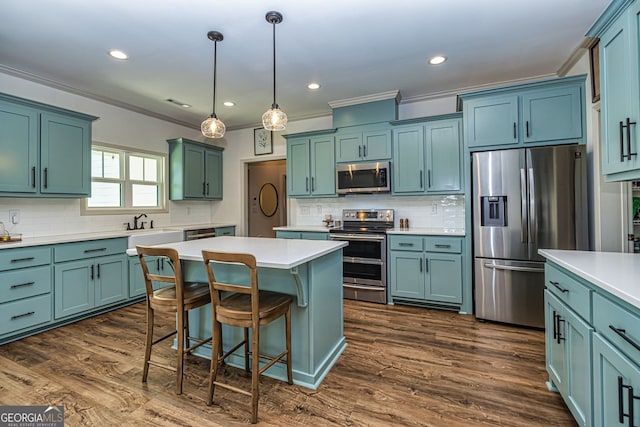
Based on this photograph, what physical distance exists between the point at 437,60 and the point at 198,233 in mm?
3998

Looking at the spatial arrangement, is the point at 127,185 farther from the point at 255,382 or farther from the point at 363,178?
the point at 255,382

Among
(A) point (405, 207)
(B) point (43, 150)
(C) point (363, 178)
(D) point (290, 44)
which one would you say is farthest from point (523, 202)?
(B) point (43, 150)

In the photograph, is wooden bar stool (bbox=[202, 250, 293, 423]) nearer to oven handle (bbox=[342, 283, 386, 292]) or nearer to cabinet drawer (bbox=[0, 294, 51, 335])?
oven handle (bbox=[342, 283, 386, 292])

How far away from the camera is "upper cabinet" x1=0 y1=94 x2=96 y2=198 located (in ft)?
9.69

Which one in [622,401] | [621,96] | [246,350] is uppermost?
[621,96]

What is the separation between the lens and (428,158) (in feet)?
12.3

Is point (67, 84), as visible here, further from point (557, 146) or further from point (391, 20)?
point (557, 146)

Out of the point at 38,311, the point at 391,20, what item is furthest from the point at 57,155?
the point at 391,20

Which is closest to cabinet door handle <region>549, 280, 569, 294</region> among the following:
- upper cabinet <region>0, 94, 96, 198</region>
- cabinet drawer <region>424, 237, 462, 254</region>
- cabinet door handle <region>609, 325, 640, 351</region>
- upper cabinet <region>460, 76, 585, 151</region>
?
cabinet door handle <region>609, 325, 640, 351</region>

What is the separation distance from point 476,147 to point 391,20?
1639 mm

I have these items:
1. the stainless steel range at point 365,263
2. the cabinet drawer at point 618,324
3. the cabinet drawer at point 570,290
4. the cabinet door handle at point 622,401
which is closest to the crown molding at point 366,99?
the stainless steel range at point 365,263

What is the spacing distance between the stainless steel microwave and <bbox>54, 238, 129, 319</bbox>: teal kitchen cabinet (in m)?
2.91

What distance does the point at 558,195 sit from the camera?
9.39 feet

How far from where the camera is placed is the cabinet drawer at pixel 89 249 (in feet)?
10.2
